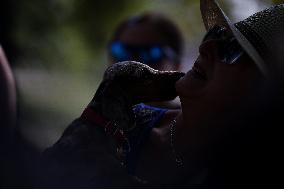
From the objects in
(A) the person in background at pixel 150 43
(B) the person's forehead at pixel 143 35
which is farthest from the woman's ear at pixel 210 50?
(B) the person's forehead at pixel 143 35

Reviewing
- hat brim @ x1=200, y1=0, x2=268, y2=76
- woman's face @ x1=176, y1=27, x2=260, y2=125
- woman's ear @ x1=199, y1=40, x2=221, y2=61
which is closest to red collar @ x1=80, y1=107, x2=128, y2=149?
woman's face @ x1=176, y1=27, x2=260, y2=125

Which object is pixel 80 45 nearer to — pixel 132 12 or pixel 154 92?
pixel 132 12

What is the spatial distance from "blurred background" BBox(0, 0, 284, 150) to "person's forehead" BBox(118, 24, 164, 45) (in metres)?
1.94

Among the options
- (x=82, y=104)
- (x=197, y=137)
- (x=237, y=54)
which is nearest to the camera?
(x=237, y=54)

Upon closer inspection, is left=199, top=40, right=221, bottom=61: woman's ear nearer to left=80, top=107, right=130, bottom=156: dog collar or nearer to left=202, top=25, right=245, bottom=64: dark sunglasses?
left=202, top=25, right=245, bottom=64: dark sunglasses

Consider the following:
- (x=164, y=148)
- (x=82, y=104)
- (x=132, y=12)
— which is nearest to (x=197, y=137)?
(x=164, y=148)

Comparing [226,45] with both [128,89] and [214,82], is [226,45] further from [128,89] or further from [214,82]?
[128,89]

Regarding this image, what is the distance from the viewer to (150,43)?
4.23m

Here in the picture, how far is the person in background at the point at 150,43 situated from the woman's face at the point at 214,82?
6.00 ft

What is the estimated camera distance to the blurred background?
777cm

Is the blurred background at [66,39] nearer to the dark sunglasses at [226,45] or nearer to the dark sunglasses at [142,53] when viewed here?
the dark sunglasses at [142,53]

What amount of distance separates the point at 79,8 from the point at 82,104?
12.6 feet

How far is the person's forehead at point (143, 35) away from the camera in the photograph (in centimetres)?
424

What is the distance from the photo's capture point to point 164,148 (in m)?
2.45
